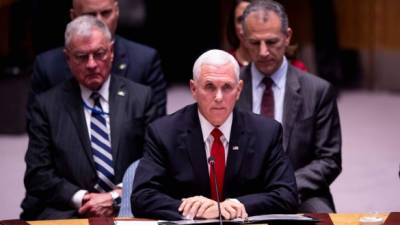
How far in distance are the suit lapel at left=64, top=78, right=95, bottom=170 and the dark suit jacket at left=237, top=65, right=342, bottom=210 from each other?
1.01 meters

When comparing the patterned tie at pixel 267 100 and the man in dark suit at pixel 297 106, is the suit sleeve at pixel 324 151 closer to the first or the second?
the man in dark suit at pixel 297 106

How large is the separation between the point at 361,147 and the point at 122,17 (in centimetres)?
364

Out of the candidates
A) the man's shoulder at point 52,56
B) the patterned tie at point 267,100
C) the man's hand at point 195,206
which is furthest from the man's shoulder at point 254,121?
the man's shoulder at point 52,56

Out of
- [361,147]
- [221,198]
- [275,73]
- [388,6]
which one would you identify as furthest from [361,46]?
[221,198]

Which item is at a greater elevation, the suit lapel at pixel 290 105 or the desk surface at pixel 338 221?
the suit lapel at pixel 290 105

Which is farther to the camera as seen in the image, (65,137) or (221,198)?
(65,137)

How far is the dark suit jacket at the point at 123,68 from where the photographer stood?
19.5ft

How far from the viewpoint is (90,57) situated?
530 cm

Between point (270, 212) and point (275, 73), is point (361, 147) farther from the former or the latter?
point (270, 212)

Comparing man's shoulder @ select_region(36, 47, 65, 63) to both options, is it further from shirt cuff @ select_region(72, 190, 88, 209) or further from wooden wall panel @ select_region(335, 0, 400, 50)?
wooden wall panel @ select_region(335, 0, 400, 50)

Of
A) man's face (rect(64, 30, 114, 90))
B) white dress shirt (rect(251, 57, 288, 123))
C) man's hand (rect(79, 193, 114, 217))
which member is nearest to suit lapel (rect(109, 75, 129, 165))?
man's face (rect(64, 30, 114, 90))

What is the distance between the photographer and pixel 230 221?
4148 millimetres

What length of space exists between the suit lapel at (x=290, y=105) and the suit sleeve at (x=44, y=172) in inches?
43.6

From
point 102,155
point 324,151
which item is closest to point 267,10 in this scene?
point 324,151
